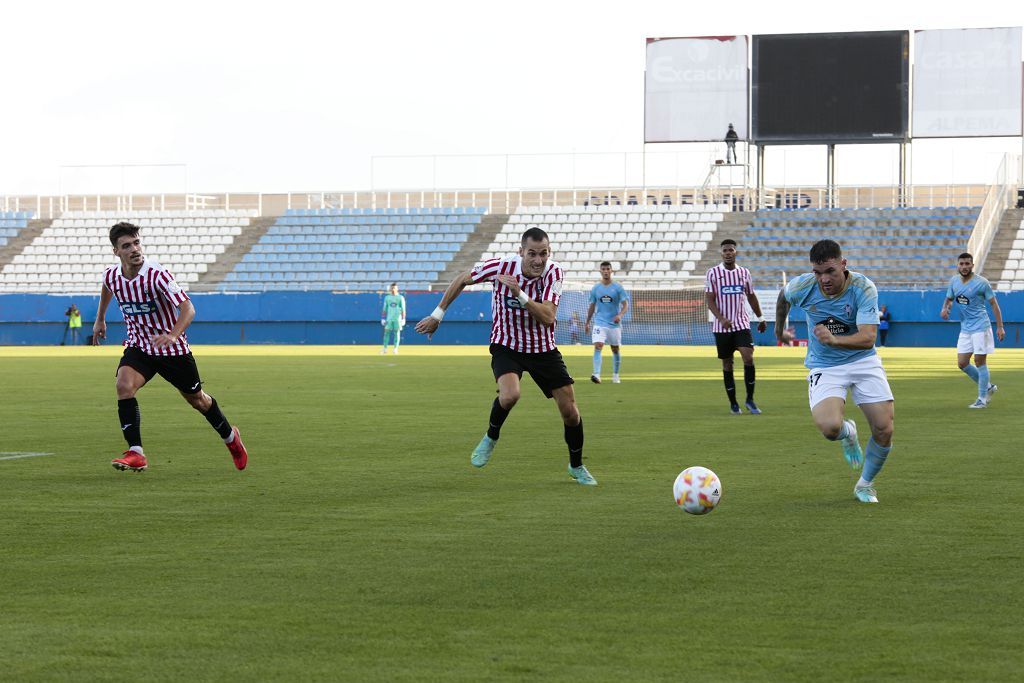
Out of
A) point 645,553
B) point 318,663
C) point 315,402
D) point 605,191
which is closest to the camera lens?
point 318,663

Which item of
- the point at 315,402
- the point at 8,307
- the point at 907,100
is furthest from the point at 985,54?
the point at 315,402

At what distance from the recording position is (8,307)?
54.8 metres

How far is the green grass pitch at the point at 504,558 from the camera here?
5.26 metres

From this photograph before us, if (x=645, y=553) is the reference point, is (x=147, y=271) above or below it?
above

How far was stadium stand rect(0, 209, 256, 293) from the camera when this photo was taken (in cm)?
5791

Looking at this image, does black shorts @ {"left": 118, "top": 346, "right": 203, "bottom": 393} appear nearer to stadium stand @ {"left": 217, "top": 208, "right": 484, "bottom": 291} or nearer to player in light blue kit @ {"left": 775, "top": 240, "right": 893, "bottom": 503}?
player in light blue kit @ {"left": 775, "top": 240, "right": 893, "bottom": 503}

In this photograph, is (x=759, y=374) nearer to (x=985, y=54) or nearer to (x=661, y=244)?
(x=661, y=244)

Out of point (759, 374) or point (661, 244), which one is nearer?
point (759, 374)

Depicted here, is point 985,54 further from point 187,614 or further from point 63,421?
point 187,614

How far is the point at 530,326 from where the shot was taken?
10.8 m

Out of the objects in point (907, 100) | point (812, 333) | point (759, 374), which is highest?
point (907, 100)

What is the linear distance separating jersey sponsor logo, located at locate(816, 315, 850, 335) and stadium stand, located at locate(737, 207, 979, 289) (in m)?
42.1

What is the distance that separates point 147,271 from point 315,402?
8422mm

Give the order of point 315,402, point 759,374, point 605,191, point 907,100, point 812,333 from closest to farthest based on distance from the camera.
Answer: point 812,333 → point 315,402 → point 759,374 → point 907,100 → point 605,191
